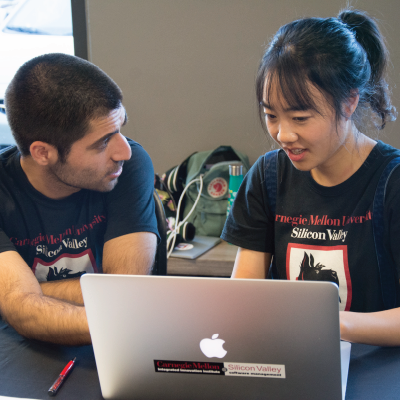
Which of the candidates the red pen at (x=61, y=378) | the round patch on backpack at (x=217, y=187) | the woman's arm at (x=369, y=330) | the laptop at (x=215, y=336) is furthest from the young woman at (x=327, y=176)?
the round patch on backpack at (x=217, y=187)

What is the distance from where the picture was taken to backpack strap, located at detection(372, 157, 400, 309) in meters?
1.00

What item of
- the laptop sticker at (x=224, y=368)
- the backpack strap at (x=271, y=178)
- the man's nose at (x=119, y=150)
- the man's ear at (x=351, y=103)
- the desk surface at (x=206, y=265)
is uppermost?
the man's ear at (x=351, y=103)

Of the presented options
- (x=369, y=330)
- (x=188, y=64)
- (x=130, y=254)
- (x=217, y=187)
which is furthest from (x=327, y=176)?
(x=188, y=64)

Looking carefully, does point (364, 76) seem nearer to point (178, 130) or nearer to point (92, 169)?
point (92, 169)

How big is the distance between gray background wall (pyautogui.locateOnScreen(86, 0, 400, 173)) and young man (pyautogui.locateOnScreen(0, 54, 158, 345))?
1.06 m

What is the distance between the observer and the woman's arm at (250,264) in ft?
3.75

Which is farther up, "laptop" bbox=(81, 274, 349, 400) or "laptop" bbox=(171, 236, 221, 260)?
"laptop" bbox=(81, 274, 349, 400)

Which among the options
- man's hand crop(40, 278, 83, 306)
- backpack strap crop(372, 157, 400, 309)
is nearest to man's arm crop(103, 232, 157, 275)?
man's hand crop(40, 278, 83, 306)

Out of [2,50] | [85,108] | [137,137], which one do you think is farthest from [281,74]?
[2,50]

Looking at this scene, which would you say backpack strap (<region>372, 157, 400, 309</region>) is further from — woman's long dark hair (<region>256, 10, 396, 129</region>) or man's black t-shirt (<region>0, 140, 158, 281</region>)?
man's black t-shirt (<region>0, 140, 158, 281</region>)

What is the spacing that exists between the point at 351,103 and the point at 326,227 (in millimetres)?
327

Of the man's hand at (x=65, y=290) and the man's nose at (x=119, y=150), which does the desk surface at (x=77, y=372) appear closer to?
the man's hand at (x=65, y=290)

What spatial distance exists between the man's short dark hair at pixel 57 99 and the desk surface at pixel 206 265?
0.91 meters

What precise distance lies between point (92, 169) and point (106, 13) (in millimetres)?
1496
